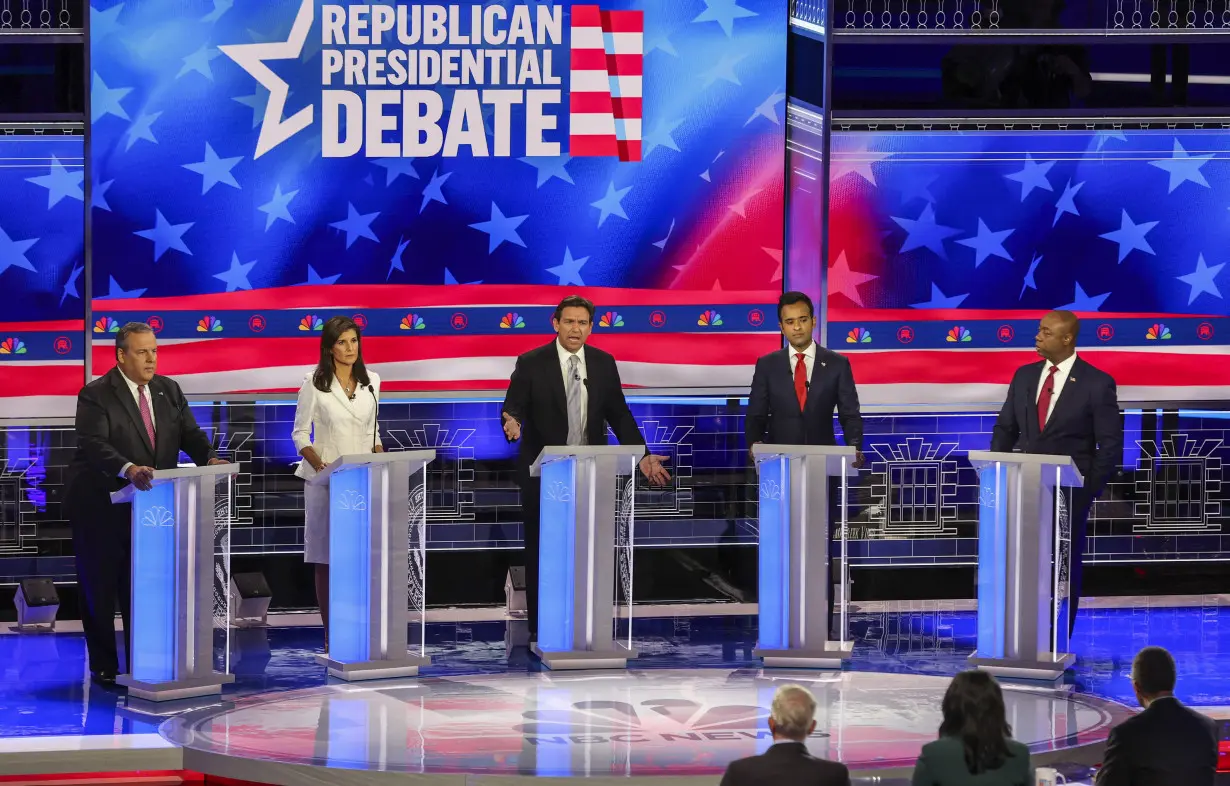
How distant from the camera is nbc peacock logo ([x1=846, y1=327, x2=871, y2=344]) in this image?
29.3 ft

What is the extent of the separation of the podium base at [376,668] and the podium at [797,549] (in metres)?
1.34

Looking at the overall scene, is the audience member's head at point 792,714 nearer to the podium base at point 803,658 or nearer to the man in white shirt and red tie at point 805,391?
the podium base at point 803,658

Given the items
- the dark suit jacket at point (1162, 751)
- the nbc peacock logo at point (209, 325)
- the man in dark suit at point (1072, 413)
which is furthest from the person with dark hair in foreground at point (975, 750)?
the nbc peacock logo at point (209, 325)

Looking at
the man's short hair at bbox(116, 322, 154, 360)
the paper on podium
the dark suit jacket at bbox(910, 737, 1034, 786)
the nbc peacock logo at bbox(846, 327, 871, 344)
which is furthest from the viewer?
the nbc peacock logo at bbox(846, 327, 871, 344)

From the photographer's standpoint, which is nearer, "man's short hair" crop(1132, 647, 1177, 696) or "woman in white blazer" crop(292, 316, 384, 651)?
"man's short hair" crop(1132, 647, 1177, 696)

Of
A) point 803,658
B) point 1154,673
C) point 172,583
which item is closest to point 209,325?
point 172,583

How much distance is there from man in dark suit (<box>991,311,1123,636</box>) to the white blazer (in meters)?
2.54

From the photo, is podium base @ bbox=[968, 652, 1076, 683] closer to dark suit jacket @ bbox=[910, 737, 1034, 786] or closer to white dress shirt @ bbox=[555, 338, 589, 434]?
white dress shirt @ bbox=[555, 338, 589, 434]

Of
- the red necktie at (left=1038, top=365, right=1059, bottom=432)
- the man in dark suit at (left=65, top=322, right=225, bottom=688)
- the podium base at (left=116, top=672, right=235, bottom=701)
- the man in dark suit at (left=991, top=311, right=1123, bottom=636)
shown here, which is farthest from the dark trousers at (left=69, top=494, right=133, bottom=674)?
the red necktie at (left=1038, top=365, right=1059, bottom=432)

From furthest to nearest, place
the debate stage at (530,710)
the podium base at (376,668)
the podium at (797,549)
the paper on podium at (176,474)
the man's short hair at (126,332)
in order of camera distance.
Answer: the podium at (797,549) < the podium base at (376,668) < the man's short hair at (126,332) < the paper on podium at (176,474) < the debate stage at (530,710)

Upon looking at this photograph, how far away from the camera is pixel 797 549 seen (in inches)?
283

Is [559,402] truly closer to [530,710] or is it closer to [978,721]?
[530,710]

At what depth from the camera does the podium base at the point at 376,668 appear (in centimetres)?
690

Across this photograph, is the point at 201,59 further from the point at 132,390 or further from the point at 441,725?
the point at 441,725
